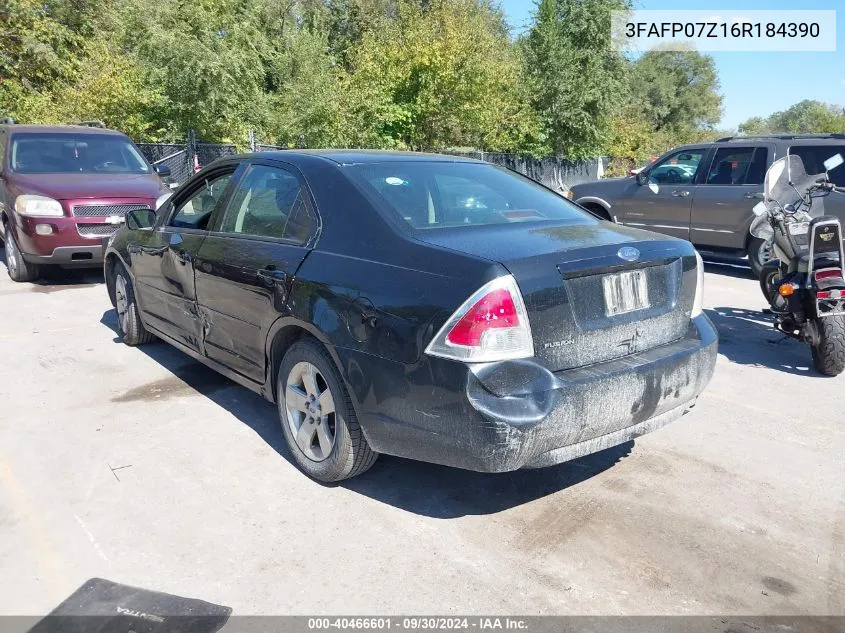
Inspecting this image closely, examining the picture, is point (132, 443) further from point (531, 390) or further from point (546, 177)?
point (546, 177)

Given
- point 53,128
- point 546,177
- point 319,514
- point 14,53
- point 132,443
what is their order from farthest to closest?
point 546,177, point 14,53, point 53,128, point 132,443, point 319,514

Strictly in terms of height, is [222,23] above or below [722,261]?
above

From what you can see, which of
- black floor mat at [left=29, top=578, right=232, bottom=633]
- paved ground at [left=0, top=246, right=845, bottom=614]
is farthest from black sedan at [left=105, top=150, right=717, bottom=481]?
black floor mat at [left=29, top=578, right=232, bottom=633]

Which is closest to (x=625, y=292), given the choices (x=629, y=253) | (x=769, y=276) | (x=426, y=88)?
(x=629, y=253)

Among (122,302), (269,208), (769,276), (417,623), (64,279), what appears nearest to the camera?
(417,623)

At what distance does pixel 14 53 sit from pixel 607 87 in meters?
19.9

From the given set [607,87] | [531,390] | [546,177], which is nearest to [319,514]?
[531,390]

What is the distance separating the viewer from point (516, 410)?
294cm

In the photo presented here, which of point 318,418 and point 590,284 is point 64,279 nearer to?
point 318,418

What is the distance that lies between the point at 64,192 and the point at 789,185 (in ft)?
25.6

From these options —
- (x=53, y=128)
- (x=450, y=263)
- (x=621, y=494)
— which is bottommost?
(x=621, y=494)

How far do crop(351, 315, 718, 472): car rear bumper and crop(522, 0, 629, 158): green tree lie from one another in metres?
24.0

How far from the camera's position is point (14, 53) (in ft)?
72.7

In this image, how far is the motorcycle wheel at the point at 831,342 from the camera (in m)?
5.57
